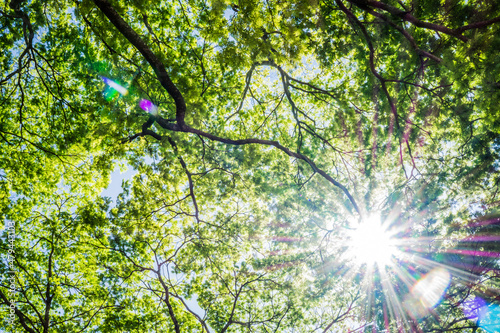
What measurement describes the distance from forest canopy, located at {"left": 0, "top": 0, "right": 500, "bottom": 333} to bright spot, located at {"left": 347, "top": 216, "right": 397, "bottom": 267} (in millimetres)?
67

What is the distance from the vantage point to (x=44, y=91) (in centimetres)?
710

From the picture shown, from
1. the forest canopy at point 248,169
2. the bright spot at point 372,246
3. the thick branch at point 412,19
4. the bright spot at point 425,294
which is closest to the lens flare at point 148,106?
the forest canopy at point 248,169

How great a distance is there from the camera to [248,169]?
7383 millimetres

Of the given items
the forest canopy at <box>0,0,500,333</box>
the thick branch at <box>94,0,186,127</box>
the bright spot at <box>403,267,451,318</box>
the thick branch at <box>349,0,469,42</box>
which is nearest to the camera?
the thick branch at <box>349,0,469,42</box>

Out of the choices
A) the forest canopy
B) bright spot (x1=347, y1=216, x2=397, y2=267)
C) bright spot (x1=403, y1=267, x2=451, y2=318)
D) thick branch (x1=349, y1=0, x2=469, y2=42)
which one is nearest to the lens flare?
the forest canopy

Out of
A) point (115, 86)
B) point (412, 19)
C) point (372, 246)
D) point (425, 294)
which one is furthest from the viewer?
point (372, 246)

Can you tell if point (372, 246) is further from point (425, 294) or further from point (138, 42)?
point (138, 42)

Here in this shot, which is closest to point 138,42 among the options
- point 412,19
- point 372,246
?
point 412,19

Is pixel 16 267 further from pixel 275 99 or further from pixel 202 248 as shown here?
pixel 275 99

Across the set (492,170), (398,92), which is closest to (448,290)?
(492,170)

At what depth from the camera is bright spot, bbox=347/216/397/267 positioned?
7.57m

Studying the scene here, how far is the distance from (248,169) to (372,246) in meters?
5.17

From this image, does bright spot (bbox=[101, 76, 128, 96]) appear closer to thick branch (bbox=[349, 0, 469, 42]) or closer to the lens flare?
the lens flare

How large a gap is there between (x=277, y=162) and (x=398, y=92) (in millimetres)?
3865
